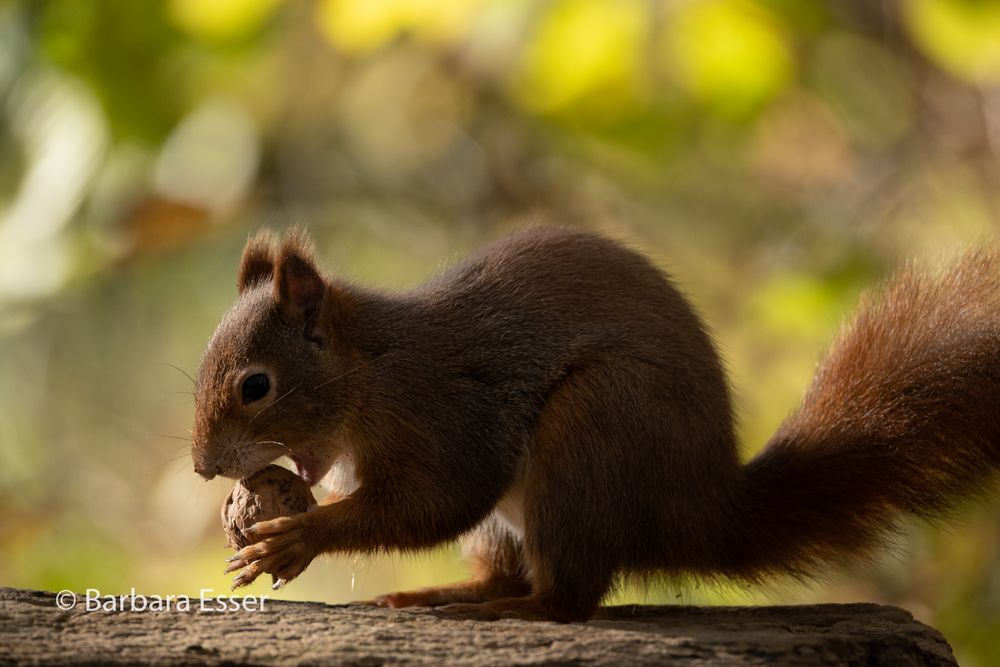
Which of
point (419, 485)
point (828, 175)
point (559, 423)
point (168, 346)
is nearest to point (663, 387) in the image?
point (559, 423)

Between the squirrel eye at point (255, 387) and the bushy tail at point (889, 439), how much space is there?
0.94 metres

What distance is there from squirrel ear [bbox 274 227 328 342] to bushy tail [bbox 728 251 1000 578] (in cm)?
91

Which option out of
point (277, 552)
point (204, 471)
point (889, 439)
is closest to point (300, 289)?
point (204, 471)

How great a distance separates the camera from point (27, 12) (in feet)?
13.1

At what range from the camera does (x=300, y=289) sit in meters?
2.49

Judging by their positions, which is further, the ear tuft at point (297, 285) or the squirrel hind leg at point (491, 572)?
the squirrel hind leg at point (491, 572)

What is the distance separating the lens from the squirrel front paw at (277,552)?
2211mm

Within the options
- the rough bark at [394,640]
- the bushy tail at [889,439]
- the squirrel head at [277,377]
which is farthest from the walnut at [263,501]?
the bushy tail at [889,439]

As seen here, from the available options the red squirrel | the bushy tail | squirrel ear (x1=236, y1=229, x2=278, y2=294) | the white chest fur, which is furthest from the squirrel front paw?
the bushy tail

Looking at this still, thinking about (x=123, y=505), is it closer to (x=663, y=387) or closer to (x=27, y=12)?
(x=27, y=12)

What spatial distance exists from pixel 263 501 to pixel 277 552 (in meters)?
0.18

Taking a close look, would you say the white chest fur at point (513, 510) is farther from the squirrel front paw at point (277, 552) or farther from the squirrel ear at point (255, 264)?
the squirrel ear at point (255, 264)

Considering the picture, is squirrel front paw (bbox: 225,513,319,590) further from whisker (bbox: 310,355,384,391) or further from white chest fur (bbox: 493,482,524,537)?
white chest fur (bbox: 493,482,524,537)

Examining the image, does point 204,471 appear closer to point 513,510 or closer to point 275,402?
point 275,402
